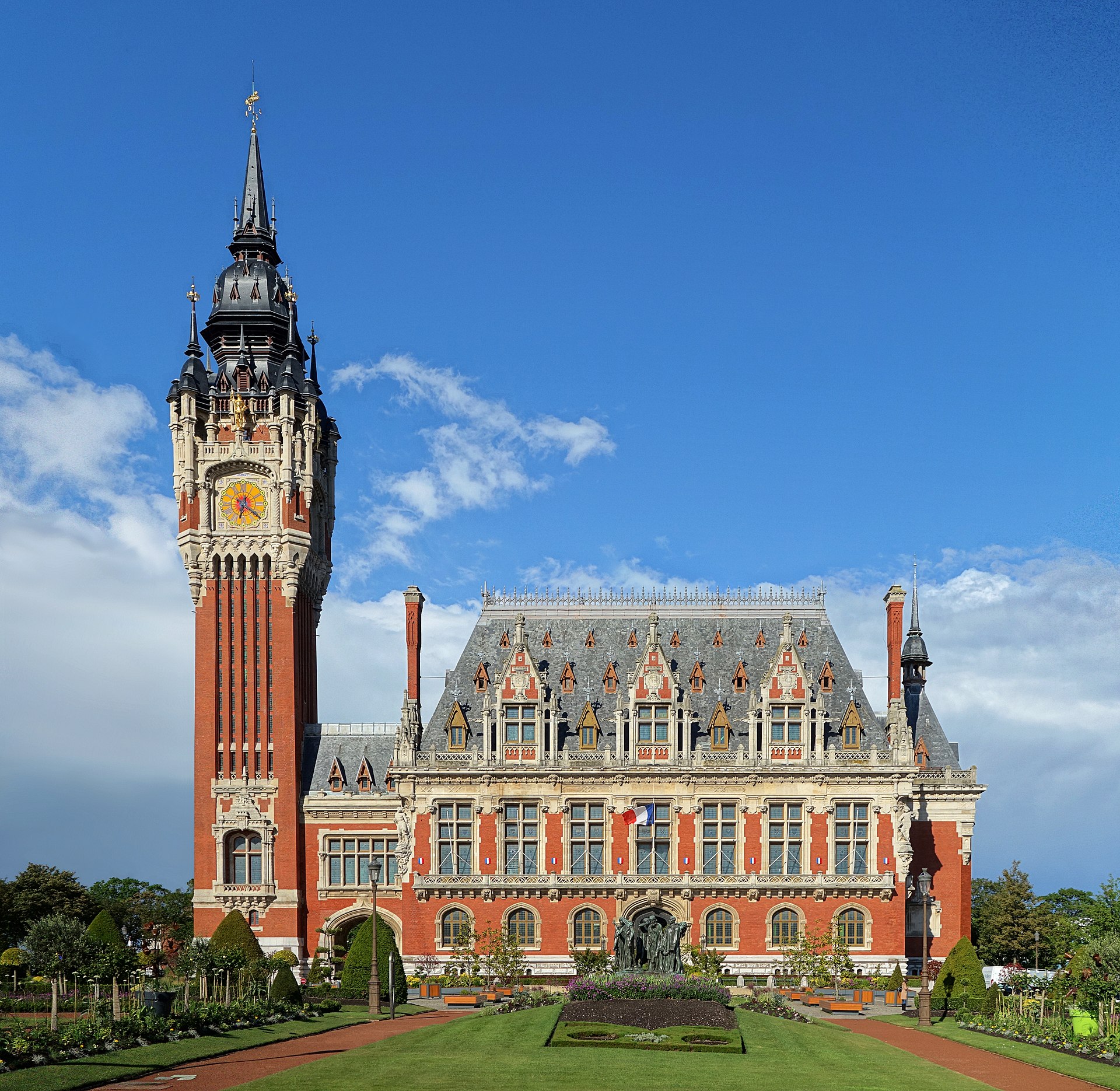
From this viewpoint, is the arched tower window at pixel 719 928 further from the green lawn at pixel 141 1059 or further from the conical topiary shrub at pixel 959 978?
the green lawn at pixel 141 1059

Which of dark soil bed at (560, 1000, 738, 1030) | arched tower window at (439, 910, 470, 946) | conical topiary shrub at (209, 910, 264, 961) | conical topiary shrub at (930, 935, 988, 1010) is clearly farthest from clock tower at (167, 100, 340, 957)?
conical topiary shrub at (930, 935, 988, 1010)

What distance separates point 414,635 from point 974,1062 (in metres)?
41.6

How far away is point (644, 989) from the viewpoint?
4778 centimetres

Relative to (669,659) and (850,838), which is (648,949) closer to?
(850,838)

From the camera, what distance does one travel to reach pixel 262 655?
246 feet

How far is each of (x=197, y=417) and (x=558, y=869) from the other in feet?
110

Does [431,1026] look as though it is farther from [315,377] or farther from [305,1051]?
[315,377]

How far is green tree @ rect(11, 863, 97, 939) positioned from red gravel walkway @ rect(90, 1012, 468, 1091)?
4597cm

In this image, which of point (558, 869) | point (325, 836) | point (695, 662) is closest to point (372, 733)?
point (325, 836)

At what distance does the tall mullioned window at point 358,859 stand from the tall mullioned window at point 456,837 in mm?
4985

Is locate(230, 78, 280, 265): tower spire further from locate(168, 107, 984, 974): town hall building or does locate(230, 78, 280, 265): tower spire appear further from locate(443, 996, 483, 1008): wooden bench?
locate(443, 996, 483, 1008): wooden bench

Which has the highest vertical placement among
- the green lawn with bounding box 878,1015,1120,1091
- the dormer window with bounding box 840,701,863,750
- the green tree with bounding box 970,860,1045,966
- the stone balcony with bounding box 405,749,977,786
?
the dormer window with bounding box 840,701,863,750

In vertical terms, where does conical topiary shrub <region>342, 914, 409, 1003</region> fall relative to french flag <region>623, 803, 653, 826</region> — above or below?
below

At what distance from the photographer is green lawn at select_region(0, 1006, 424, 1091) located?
3053cm
